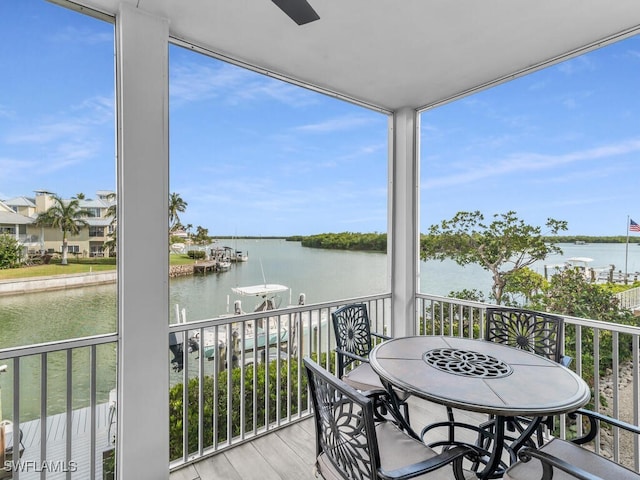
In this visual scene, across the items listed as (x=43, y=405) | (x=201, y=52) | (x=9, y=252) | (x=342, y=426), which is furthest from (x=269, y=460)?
(x=201, y=52)

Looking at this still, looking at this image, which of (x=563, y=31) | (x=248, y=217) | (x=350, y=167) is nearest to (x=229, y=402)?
(x=248, y=217)

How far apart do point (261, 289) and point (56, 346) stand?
55.7 inches

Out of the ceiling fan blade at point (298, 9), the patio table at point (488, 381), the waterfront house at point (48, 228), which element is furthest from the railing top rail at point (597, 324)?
the waterfront house at point (48, 228)

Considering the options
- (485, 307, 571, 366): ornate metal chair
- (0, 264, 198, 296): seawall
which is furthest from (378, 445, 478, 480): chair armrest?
(0, 264, 198, 296): seawall

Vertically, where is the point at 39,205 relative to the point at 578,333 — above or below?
above

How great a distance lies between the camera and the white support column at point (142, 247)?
1.88 metres

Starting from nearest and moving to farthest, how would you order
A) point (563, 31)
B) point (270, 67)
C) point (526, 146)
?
point (563, 31), point (270, 67), point (526, 146)

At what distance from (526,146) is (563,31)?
917 mm

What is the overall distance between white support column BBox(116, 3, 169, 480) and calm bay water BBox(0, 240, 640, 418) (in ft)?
0.54

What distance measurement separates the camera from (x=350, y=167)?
370 centimetres

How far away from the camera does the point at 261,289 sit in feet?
9.23

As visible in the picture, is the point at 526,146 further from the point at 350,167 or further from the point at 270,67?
the point at 270,67

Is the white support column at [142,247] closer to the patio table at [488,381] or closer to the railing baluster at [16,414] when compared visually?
the railing baluster at [16,414]

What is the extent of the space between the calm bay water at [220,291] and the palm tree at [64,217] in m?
0.31
